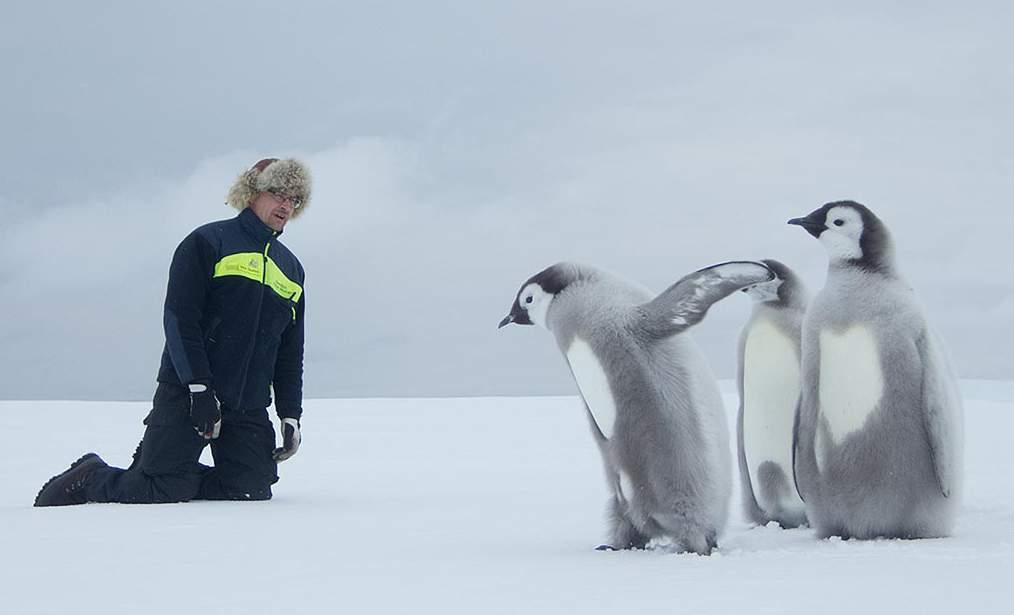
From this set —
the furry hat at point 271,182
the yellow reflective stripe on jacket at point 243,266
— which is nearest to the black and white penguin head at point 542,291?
the yellow reflective stripe on jacket at point 243,266

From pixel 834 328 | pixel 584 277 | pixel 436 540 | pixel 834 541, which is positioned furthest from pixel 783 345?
pixel 436 540

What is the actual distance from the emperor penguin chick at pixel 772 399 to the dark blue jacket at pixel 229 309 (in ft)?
6.75

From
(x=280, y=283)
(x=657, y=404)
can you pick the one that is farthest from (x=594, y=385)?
(x=280, y=283)

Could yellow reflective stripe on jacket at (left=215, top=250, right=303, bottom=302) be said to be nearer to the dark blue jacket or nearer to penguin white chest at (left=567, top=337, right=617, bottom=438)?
the dark blue jacket

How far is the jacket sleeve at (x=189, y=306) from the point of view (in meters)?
4.40

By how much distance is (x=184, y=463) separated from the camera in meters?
4.54

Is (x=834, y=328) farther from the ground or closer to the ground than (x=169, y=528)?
farther from the ground

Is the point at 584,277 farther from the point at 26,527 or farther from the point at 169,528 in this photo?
the point at 26,527

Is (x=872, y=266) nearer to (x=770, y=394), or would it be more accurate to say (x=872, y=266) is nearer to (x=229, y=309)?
(x=770, y=394)

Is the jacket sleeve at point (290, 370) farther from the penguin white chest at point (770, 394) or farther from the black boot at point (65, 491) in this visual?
the penguin white chest at point (770, 394)

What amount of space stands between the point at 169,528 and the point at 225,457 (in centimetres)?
119

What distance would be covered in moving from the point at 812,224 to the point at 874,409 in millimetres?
579

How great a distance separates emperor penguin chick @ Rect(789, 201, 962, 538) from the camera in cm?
308

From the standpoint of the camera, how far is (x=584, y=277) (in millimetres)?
2916
